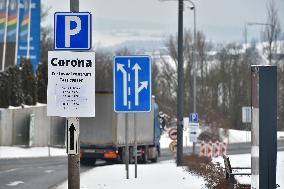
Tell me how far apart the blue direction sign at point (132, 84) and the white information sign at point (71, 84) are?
19.6ft

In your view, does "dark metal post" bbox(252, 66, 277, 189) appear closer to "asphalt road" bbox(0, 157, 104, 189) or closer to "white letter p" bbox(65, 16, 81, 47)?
"white letter p" bbox(65, 16, 81, 47)

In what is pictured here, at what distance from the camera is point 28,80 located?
5009cm

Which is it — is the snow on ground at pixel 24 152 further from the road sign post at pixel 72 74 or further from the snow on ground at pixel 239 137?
the road sign post at pixel 72 74

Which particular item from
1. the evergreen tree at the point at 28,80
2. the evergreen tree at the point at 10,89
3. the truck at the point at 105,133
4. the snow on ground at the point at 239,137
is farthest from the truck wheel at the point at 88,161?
the snow on ground at the point at 239,137

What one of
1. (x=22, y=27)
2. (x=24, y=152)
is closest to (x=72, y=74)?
(x=24, y=152)

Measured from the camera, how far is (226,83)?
2977 inches

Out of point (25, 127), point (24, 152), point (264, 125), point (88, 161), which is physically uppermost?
point (264, 125)

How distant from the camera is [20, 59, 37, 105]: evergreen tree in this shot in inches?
1924

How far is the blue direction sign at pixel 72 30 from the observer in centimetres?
1148

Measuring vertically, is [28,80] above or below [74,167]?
above

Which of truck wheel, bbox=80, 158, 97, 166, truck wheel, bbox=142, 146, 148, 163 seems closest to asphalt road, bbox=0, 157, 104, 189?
truck wheel, bbox=80, 158, 97, 166

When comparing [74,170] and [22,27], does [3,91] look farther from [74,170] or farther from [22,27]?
[74,170]

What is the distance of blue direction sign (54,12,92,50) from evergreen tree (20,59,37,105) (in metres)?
37.2

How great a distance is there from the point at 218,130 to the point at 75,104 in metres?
50.5
